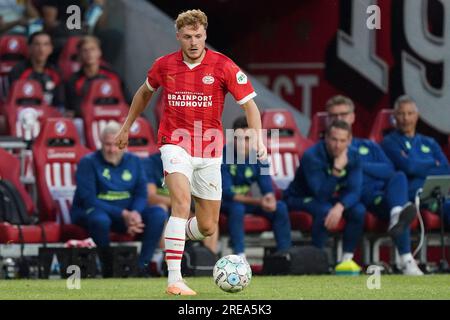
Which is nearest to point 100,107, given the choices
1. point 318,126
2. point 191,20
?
point 318,126

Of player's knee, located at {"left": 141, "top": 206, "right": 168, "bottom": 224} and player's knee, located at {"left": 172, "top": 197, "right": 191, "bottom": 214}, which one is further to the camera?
player's knee, located at {"left": 141, "top": 206, "right": 168, "bottom": 224}

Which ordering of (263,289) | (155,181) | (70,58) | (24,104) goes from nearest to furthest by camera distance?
(263,289), (155,181), (24,104), (70,58)

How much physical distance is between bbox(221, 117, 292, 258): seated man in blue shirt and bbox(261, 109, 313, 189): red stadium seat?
3.76ft

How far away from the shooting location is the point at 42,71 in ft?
64.0

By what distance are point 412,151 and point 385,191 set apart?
0.66 metres

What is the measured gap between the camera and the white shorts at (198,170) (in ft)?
40.6

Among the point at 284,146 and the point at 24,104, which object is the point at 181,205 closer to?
the point at 284,146

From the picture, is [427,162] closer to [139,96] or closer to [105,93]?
[105,93]

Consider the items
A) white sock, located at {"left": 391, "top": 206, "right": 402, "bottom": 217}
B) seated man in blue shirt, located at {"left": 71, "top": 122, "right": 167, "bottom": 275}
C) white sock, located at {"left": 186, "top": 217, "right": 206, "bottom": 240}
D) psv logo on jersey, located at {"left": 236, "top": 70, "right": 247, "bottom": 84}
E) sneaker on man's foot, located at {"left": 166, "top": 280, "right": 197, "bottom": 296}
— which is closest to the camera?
sneaker on man's foot, located at {"left": 166, "top": 280, "right": 197, "bottom": 296}

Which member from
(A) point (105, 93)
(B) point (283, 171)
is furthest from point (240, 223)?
(A) point (105, 93)

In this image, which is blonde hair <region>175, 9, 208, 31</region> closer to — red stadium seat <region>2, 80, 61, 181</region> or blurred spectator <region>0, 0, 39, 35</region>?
red stadium seat <region>2, 80, 61, 181</region>

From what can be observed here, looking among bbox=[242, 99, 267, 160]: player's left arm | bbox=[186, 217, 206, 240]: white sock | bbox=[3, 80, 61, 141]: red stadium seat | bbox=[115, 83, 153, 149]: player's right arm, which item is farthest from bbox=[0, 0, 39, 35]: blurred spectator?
bbox=[242, 99, 267, 160]: player's left arm

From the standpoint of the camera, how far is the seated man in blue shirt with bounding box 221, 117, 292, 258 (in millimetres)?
16625

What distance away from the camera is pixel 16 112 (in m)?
18.6
